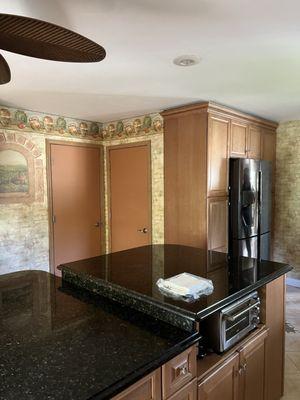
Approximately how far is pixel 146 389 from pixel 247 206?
304 cm

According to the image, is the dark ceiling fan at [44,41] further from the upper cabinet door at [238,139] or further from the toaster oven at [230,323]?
the upper cabinet door at [238,139]

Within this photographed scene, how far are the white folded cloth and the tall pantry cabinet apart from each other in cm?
193

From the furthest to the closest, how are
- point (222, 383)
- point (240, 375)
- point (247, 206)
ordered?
1. point (247, 206)
2. point (240, 375)
3. point (222, 383)

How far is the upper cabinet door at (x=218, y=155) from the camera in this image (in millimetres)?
3473

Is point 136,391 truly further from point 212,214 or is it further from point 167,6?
point 212,214

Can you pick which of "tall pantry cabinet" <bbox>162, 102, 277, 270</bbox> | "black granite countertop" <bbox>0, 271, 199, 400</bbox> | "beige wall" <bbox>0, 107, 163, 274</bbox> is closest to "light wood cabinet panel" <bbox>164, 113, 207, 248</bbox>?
"tall pantry cabinet" <bbox>162, 102, 277, 270</bbox>

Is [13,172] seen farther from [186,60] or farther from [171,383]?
[171,383]

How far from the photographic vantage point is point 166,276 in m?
1.76

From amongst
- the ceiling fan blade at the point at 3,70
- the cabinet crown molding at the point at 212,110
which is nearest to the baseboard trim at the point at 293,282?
the cabinet crown molding at the point at 212,110

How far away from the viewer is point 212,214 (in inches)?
140

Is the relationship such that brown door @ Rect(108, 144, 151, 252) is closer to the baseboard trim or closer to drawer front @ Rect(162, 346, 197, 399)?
the baseboard trim

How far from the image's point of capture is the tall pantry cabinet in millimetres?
3477

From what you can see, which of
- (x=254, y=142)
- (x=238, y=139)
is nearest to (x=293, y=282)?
(x=254, y=142)

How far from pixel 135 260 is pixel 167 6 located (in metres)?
1.50
